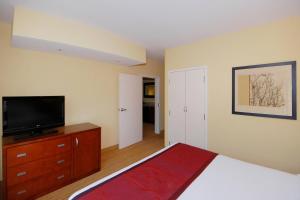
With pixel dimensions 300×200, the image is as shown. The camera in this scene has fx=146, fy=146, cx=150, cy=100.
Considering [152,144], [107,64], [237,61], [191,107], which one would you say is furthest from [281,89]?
[107,64]

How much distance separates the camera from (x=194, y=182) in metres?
1.34

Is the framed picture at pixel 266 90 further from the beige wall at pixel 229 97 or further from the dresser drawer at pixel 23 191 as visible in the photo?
the dresser drawer at pixel 23 191

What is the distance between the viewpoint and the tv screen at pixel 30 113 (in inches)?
77.4

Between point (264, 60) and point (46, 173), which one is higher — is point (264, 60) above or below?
above

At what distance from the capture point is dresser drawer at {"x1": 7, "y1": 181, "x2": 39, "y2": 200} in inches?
70.9

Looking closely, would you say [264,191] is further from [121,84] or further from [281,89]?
[121,84]

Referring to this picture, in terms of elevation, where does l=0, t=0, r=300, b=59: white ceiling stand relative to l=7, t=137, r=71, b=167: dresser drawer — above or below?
above

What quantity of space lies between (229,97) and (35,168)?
3.19m

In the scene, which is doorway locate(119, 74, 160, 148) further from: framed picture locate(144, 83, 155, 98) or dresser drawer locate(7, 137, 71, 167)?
framed picture locate(144, 83, 155, 98)

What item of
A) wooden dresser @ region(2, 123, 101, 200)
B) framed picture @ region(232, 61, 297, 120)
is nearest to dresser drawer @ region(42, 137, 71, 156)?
wooden dresser @ region(2, 123, 101, 200)

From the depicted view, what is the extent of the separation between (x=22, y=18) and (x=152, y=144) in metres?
3.59

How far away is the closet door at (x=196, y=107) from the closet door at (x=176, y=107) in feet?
0.40

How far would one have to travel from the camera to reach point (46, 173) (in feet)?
6.78

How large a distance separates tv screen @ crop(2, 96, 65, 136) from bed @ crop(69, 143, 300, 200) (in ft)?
5.09
